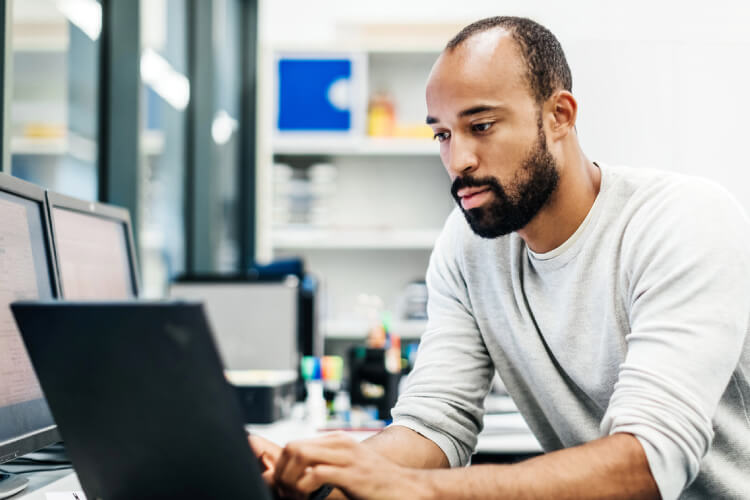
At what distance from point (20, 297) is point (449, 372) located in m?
0.67

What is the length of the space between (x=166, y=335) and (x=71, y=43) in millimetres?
1786

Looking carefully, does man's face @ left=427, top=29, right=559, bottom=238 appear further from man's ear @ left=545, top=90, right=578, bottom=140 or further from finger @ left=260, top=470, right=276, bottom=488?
finger @ left=260, top=470, right=276, bottom=488

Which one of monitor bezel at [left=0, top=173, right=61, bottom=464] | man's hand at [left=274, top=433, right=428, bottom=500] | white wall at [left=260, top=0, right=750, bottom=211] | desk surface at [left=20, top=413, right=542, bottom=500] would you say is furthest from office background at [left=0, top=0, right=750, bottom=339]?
man's hand at [left=274, top=433, right=428, bottom=500]

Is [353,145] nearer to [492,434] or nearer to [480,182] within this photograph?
[492,434]

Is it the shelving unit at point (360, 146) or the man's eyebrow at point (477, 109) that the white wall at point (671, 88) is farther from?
the shelving unit at point (360, 146)

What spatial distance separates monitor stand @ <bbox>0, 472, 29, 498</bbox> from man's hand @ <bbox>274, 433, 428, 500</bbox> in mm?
421

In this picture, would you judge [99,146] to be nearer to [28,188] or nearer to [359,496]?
[28,188]

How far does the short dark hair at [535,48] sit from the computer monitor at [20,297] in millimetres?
688

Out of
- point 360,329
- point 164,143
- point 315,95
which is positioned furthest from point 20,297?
point 315,95

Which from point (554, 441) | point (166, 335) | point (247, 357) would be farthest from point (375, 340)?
point (166, 335)

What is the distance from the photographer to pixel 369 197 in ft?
12.8

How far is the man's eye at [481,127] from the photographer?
3.62 ft

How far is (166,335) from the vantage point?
606 millimetres

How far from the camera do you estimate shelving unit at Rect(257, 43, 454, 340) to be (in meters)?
3.66
